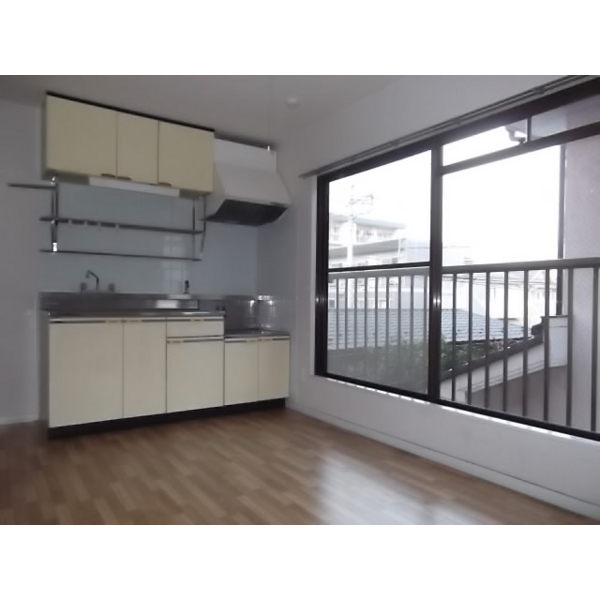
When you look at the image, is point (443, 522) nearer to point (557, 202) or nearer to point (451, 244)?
point (451, 244)

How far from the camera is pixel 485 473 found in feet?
8.09

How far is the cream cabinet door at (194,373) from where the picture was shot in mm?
3572

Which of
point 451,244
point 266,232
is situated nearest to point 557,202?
point 451,244

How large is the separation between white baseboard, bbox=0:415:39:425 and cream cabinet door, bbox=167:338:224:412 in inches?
45.0

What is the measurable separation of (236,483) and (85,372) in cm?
153

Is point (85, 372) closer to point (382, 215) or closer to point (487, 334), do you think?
point (382, 215)

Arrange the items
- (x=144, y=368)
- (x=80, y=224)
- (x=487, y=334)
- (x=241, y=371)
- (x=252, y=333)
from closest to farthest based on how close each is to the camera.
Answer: (x=487, y=334) → (x=144, y=368) → (x=80, y=224) → (x=241, y=371) → (x=252, y=333)

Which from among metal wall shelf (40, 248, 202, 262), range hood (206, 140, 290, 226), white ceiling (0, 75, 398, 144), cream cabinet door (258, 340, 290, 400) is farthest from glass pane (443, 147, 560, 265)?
metal wall shelf (40, 248, 202, 262)

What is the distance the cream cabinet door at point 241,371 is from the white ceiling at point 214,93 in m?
1.93

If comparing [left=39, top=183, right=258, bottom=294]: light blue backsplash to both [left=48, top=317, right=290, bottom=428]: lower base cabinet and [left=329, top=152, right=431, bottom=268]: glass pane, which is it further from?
[left=329, top=152, right=431, bottom=268]: glass pane

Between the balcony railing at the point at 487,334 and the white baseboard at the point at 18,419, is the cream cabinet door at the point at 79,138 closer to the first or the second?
the white baseboard at the point at 18,419

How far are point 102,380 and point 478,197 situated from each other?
9.89 feet

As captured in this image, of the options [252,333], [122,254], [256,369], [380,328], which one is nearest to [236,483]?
[256,369]

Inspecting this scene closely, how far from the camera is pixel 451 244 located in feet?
9.72
